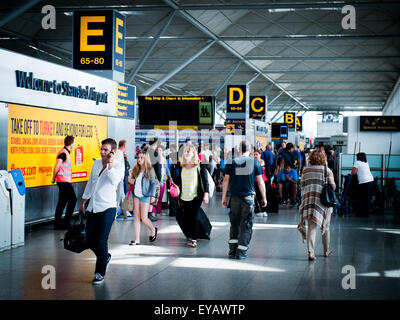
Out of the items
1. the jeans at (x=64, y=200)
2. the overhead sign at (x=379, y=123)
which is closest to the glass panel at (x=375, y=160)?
the overhead sign at (x=379, y=123)

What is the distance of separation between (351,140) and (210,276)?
16855 mm

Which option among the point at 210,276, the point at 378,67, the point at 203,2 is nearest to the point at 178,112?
the point at 203,2

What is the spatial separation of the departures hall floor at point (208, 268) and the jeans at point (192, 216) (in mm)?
322

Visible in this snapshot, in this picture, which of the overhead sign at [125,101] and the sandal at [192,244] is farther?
the overhead sign at [125,101]

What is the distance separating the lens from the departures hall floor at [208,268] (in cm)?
575

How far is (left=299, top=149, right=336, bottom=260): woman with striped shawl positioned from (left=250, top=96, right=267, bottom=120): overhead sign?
25649 millimetres

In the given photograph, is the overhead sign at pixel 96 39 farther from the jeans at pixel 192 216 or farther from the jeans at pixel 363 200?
the jeans at pixel 363 200

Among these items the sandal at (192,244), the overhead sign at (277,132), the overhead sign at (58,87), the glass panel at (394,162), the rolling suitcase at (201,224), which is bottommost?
the sandal at (192,244)

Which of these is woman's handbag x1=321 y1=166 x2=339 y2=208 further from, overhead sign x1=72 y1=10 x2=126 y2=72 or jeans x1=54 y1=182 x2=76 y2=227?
overhead sign x1=72 y1=10 x2=126 y2=72

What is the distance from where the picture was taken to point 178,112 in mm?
18234

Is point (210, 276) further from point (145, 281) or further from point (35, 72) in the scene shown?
point (35, 72)

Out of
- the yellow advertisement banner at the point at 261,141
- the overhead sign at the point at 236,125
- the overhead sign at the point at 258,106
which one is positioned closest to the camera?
the overhead sign at the point at 236,125

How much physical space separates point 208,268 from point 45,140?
4925 millimetres

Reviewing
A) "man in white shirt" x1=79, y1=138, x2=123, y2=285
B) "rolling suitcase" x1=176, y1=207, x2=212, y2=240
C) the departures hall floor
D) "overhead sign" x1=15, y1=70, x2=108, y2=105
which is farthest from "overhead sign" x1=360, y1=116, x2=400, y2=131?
"man in white shirt" x1=79, y1=138, x2=123, y2=285
